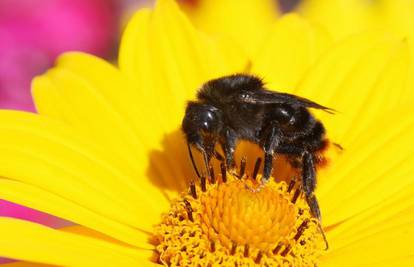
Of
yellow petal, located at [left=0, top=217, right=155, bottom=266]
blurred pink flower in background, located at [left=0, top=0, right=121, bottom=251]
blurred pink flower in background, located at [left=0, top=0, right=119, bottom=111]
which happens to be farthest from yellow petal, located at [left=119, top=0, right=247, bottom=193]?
blurred pink flower in background, located at [left=0, top=0, right=119, bottom=111]

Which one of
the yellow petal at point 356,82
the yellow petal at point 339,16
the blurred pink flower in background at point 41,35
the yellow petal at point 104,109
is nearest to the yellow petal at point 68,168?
the yellow petal at point 104,109

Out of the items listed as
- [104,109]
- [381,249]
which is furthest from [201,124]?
[381,249]

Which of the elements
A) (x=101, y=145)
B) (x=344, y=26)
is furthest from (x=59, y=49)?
(x=101, y=145)

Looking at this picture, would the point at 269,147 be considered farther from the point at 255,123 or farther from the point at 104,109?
the point at 104,109

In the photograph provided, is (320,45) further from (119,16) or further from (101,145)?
(119,16)

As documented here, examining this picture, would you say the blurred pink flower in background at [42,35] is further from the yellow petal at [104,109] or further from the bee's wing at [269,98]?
the bee's wing at [269,98]

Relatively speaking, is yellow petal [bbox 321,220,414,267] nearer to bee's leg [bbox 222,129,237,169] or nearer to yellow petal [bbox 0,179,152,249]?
bee's leg [bbox 222,129,237,169]
